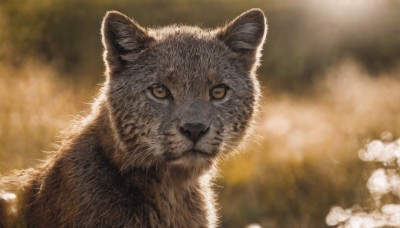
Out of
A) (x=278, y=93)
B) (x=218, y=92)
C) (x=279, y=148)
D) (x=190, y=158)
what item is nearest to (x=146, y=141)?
(x=190, y=158)

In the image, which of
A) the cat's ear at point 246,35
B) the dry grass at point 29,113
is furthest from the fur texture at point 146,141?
the dry grass at point 29,113

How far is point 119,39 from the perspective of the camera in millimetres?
6480

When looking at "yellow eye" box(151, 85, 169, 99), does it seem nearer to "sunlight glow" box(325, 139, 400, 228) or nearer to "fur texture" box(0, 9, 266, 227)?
"fur texture" box(0, 9, 266, 227)

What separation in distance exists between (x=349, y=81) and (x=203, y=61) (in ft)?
23.1

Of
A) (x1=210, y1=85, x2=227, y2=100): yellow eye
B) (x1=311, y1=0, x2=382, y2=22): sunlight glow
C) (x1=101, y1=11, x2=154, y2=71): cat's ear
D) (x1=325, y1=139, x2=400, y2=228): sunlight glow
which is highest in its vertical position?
(x1=311, y1=0, x2=382, y2=22): sunlight glow

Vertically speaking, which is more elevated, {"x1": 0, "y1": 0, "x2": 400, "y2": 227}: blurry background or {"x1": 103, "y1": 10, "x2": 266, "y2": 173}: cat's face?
{"x1": 0, "y1": 0, "x2": 400, "y2": 227}: blurry background

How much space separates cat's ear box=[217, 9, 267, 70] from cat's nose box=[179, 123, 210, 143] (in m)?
1.31

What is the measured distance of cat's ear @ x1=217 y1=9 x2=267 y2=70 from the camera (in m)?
6.93

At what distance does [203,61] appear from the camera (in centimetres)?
637

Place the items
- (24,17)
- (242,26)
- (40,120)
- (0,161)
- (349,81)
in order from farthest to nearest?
1. (24,17)
2. (349,81)
3. (40,120)
4. (0,161)
5. (242,26)

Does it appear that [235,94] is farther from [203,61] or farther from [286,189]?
[286,189]

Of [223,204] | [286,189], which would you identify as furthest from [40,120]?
[286,189]

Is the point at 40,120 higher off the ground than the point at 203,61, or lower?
higher

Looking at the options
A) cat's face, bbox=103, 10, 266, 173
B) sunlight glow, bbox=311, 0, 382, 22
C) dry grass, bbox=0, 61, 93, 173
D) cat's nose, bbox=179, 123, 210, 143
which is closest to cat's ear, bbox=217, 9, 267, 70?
cat's face, bbox=103, 10, 266, 173
